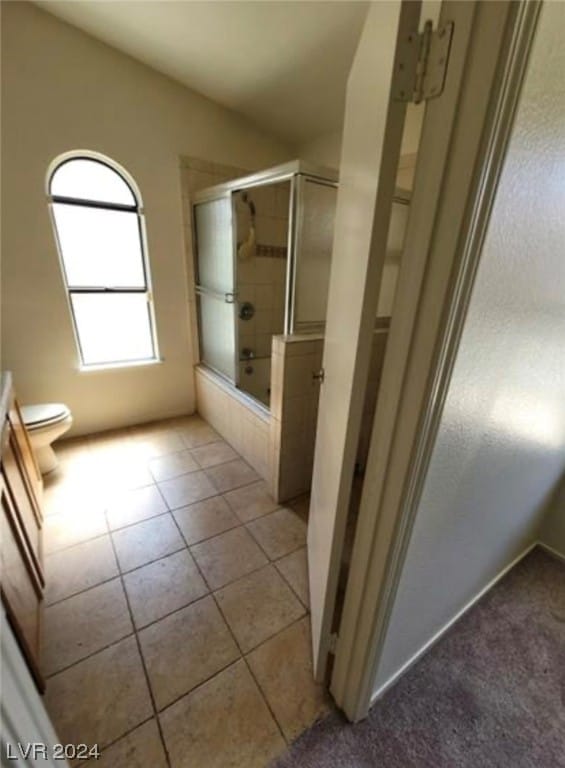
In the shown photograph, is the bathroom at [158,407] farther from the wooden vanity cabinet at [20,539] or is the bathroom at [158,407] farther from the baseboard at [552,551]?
the baseboard at [552,551]

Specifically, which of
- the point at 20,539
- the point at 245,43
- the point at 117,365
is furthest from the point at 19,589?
the point at 245,43

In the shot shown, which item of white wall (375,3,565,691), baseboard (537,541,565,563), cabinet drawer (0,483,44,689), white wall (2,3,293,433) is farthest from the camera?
white wall (2,3,293,433)

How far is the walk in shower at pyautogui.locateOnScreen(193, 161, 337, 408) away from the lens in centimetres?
177

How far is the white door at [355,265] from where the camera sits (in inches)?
25.7

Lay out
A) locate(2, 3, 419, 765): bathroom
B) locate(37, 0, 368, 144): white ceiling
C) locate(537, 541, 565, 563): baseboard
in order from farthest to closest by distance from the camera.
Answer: locate(537, 541, 565, 563): baseboard < locate(37, 0, 368, 144): white ceiling < locate(2, 3, 419, 765): bathroom

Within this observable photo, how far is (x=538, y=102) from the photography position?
1.87 feet

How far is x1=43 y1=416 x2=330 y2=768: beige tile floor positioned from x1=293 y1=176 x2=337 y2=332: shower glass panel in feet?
3.71

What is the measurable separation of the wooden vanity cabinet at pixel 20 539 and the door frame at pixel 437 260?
1055 mm

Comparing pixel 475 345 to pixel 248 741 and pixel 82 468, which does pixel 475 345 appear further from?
pixel 82 468

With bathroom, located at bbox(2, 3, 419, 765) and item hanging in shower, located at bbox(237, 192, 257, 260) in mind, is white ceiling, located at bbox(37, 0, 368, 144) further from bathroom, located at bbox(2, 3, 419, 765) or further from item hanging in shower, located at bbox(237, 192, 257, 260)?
item hanging in shower, located at bbox(237, 192, 257, 260)

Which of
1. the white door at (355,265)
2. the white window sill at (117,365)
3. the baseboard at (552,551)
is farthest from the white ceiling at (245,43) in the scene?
the baseboard at (552,551)

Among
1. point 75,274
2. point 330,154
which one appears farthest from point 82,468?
point 330,154

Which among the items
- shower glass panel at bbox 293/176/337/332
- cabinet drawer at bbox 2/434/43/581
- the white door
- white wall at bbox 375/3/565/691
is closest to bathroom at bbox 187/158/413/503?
shower glass panel at bbox 293/176/337/332

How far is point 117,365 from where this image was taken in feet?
8.75
